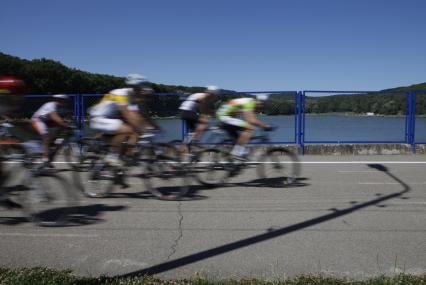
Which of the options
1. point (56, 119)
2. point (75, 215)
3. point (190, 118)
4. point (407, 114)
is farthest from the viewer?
point (407, 114)

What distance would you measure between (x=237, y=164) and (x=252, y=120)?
0.92 m

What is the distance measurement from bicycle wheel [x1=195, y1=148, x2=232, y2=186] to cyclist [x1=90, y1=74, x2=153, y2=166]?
55.8 inches

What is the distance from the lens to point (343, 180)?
8.74m

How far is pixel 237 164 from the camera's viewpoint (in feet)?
26.6

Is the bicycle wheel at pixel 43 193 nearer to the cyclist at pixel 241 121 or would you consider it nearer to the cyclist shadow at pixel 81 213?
the cyclist shadow at pixel 81 213

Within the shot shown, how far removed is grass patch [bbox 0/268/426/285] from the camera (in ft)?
11.1

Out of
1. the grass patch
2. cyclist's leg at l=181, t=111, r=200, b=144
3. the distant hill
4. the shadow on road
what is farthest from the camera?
the distant hill

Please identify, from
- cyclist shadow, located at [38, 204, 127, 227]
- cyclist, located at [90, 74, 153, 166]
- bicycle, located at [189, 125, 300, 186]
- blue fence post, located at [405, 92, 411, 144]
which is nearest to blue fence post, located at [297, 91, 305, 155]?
Answer: blue fence post, located at [405, 92, 411, 144]

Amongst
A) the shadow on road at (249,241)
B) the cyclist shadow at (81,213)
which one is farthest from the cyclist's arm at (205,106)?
the shadow on road at (249,241)

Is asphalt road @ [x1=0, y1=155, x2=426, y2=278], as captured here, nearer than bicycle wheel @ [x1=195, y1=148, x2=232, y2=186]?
Yes

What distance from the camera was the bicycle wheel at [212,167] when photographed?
7934mm

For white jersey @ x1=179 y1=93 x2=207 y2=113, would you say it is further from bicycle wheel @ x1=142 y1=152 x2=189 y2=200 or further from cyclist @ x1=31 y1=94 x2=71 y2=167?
cyclist @ x1=31 y1=94 x2=71 y2=167

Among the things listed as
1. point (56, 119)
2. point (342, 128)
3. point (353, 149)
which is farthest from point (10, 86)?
point (342, 128)

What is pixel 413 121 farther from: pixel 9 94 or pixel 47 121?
pixel 9 94
